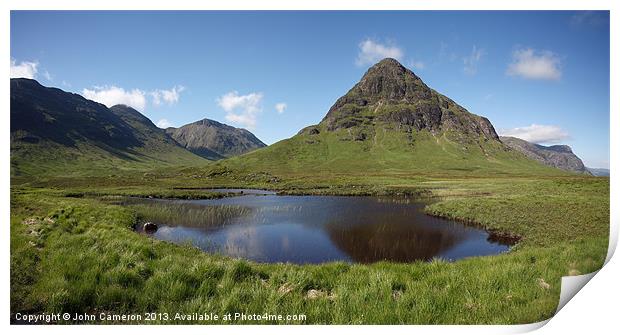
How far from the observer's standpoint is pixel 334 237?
2547 centimetres

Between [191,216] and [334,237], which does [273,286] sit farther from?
[191,216]

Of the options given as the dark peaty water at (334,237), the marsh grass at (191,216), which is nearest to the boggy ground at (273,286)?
the dark peaty water at (334,237)

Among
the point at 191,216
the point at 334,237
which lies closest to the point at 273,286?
the point at 334,237

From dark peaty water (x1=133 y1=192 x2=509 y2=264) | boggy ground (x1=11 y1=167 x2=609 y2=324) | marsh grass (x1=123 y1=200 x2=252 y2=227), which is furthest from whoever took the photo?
marsh grass (x1=123 y1=200 x2=252 y2=227)

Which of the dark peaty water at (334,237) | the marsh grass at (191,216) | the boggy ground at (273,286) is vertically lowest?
the dark peaty water at (334,237)

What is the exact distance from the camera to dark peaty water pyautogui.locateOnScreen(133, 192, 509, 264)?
66.9 ft

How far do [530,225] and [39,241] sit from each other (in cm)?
2906

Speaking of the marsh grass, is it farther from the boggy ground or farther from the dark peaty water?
the boggy ground

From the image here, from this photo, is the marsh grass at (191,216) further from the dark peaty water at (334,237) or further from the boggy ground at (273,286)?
the boggy ground at (273,286)

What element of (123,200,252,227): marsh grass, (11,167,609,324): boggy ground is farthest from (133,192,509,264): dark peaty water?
(11,167,609,324): boggy ground

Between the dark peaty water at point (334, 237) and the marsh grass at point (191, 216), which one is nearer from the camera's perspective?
the dark peaty water at point (334, 237)

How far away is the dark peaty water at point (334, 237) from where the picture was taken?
803 inches
